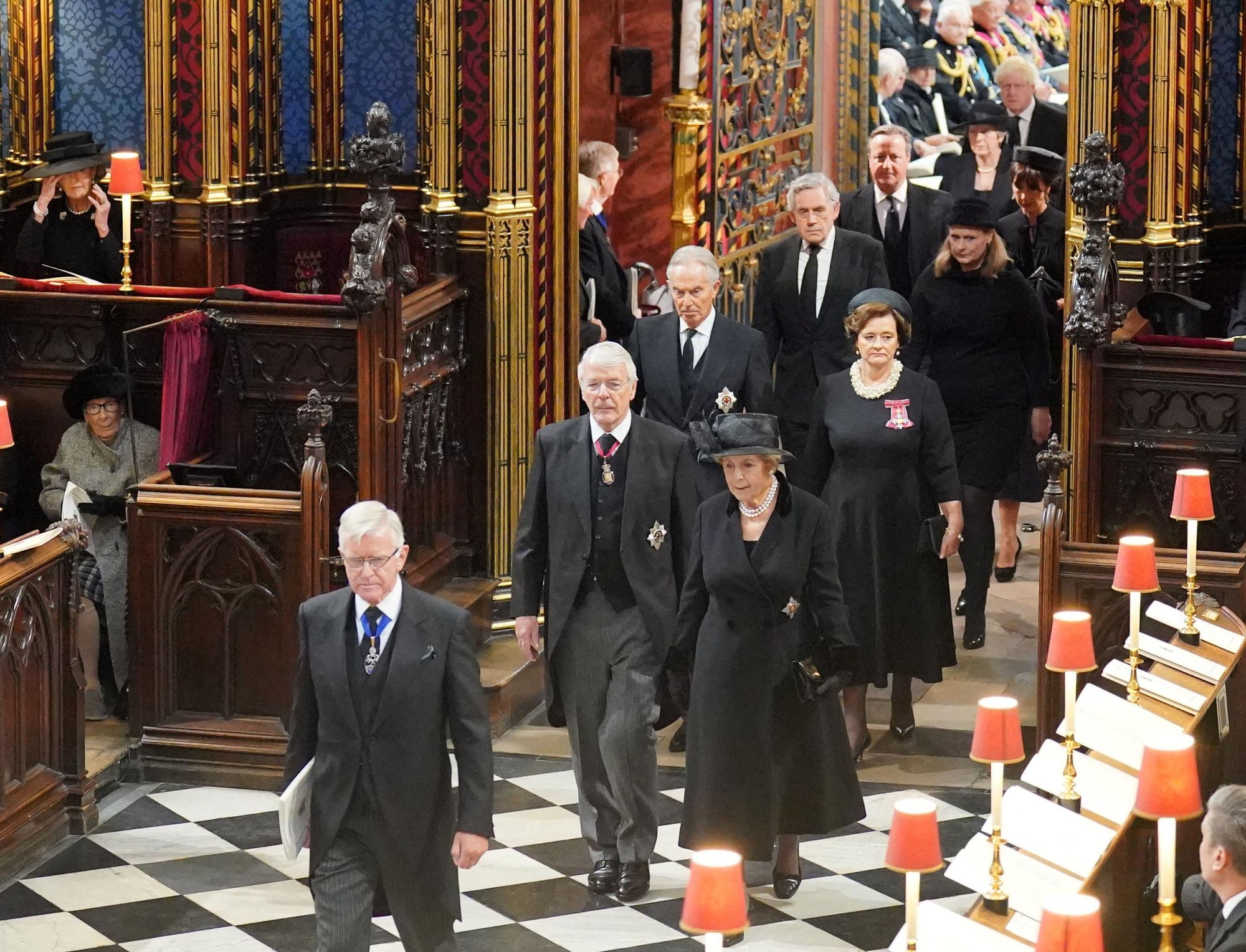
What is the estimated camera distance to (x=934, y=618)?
29.3 ft

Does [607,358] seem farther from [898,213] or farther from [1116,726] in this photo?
[898,213]

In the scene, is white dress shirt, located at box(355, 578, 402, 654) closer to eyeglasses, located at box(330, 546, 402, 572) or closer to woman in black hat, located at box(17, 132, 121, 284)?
eyeglasses, located at box(330, 546, 402, 572)

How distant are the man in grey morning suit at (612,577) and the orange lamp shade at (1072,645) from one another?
1.38 m

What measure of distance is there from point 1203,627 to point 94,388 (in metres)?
4.27

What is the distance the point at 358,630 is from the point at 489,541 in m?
3.92

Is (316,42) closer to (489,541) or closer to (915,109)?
(489,541)

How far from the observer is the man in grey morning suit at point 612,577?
7688mm

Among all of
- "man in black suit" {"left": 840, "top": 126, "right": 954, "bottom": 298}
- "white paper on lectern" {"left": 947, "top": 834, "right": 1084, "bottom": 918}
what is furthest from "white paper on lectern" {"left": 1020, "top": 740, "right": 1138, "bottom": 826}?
"man in black suit" {"left": 840, "top": 126, "right": 954, "bottom": 298}

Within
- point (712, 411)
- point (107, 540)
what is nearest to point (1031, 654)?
point (712, 411)

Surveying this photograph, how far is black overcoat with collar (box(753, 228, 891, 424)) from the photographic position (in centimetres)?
972

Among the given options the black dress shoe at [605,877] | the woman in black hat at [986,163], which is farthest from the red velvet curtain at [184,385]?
the woman in black hat at [986,163]

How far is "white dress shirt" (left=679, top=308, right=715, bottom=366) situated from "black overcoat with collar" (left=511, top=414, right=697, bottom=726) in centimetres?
109

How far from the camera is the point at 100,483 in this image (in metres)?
9.56

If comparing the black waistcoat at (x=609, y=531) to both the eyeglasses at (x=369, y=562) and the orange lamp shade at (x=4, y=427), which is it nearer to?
the eyeglasses at (x=369, y=562)
